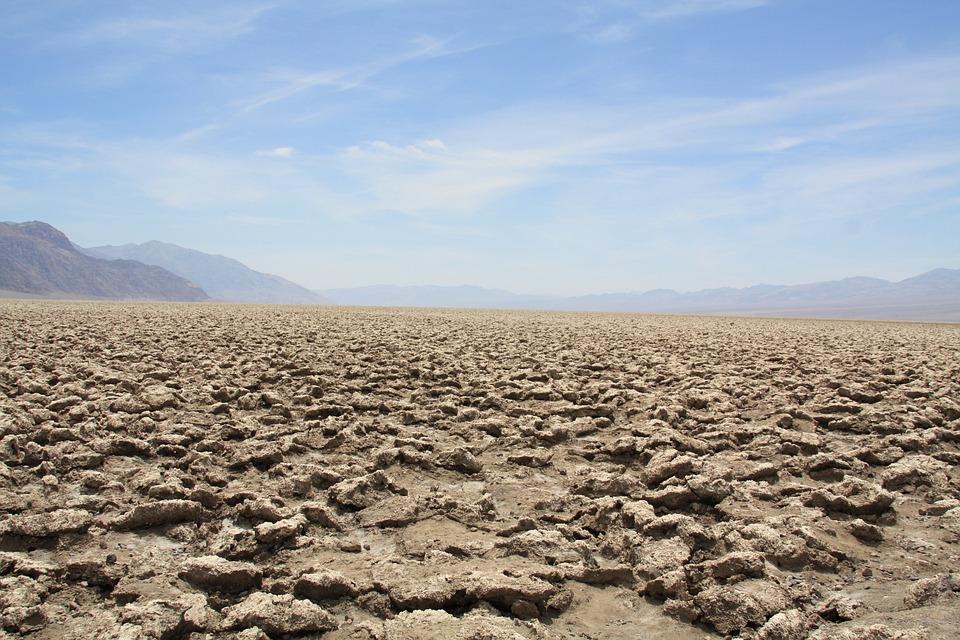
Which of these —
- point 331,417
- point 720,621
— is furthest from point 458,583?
point 331,417

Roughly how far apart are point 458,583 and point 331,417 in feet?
8.29

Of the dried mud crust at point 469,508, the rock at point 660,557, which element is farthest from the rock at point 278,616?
the rock at point 660,557

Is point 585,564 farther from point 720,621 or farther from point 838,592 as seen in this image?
point 838,592

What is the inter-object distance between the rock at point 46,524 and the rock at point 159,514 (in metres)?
0.12

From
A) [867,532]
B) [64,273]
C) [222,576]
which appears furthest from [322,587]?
[64,273]

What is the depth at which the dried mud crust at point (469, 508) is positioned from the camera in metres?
2.03

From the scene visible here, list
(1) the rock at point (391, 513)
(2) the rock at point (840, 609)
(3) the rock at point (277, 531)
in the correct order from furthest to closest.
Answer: (1) the rock at point (391, 513) → (3) the rock at point (277, 531) → (2) the rock at point (840, 609)

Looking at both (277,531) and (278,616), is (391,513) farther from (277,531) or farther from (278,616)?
(278,616)

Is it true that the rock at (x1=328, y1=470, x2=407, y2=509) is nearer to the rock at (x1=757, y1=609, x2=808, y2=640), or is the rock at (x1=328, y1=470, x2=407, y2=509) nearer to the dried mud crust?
the dried mud crust

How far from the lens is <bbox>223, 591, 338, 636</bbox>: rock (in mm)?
1911

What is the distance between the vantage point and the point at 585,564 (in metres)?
2.41

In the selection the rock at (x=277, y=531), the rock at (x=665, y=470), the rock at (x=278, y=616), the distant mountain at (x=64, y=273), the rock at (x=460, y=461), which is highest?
the distant mountain at (x=64, y=273)

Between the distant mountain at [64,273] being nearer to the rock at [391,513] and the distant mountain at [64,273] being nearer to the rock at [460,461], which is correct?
the rock at [460,461]

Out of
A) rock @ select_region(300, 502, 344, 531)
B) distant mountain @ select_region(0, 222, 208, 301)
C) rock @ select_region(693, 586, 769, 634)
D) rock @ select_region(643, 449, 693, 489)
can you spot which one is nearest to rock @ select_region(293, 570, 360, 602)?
rock @ select_region(300, 502, 344, 531)
